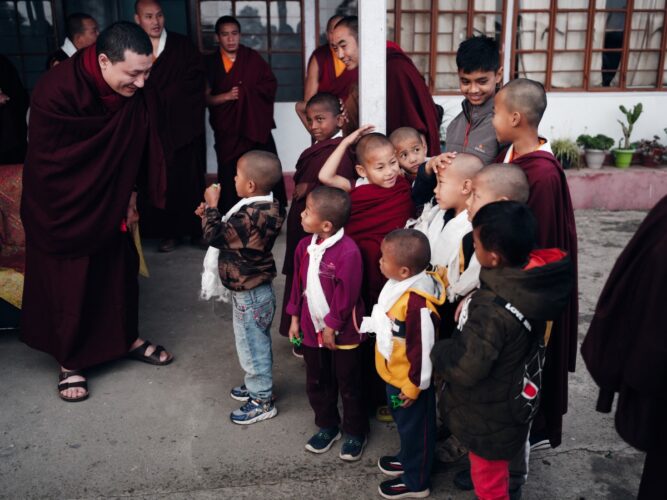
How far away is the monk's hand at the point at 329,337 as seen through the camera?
106 inches

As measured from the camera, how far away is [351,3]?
21.7 feet

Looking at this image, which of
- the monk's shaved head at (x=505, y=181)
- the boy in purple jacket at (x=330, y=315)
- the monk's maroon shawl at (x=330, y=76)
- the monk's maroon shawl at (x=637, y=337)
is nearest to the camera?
the monk's maroon shawl at (x=637, y=337)

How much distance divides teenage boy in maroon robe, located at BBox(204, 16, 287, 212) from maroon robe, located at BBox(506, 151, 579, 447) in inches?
133

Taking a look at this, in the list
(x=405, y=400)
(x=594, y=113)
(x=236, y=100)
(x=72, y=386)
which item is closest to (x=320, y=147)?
(x=405, y=400)

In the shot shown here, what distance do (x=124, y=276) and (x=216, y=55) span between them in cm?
283

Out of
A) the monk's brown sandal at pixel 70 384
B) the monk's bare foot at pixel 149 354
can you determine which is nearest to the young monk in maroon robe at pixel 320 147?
the monk's bare foot at pixel 149 354

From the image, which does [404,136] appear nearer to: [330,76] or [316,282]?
[316,282]

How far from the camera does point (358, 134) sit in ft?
9.62

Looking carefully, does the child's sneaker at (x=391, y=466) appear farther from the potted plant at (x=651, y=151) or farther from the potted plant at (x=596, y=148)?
the potted plant at (x=651, y=151)

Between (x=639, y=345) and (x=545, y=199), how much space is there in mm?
778

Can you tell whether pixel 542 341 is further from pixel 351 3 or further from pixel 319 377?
pixel 351 3

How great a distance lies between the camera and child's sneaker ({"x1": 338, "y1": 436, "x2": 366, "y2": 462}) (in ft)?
9.22

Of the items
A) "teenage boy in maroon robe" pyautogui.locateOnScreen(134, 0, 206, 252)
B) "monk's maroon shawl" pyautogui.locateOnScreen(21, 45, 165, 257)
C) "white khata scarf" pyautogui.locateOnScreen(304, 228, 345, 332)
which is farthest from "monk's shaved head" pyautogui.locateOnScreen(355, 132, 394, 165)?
"teenage boy in maroon robe" pyautogui.locateOnScreen(134, 0, 206, 252)

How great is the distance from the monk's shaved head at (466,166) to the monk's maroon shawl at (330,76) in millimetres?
1843
